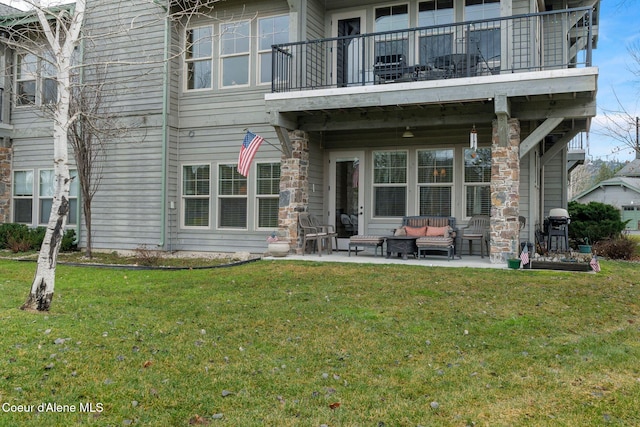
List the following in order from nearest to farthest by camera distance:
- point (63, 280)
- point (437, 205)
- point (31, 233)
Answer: point (63, 280) < point (437, 205) < point (31, 233)

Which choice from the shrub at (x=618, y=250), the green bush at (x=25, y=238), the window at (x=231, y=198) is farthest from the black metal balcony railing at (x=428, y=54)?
the green bush at (x=25, y=238)

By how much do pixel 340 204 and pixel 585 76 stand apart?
556cm

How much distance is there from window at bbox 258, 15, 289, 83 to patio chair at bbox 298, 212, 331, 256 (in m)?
3.18

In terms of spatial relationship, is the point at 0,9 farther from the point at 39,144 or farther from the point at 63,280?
the point at 63,280

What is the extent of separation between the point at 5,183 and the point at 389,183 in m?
10.2

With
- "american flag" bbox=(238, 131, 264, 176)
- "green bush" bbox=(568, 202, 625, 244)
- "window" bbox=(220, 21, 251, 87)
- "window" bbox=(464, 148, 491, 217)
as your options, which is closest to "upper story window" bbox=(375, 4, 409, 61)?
"window" bbox=(464, 148, 491, 217)

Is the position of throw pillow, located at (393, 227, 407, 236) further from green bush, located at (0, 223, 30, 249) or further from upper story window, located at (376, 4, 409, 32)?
green bush, located at (0, 223, 30, 249)

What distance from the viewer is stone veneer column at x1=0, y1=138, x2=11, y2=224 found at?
44.9ft

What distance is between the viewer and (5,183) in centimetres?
1380

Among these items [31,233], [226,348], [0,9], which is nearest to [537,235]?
[226,348]

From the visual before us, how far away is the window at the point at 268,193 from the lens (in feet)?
37.6

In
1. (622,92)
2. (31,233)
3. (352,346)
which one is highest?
(622,92)

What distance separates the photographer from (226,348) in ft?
14.8

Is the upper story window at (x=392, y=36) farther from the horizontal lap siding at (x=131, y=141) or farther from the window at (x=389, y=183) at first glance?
the horizontal lap siding at (x=131, y=141)
